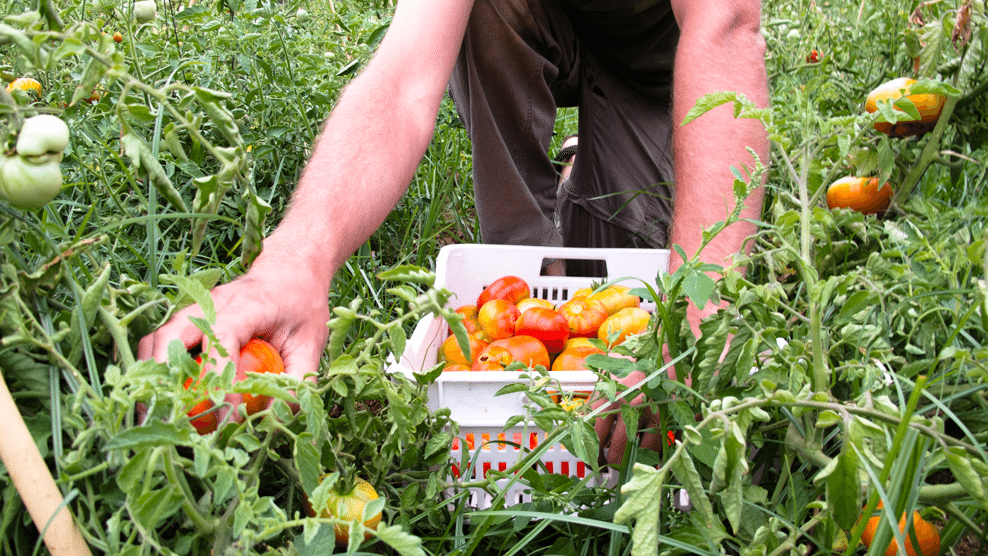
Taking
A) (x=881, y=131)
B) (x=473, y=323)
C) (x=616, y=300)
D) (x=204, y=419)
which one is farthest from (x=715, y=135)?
(x=204, y=419)

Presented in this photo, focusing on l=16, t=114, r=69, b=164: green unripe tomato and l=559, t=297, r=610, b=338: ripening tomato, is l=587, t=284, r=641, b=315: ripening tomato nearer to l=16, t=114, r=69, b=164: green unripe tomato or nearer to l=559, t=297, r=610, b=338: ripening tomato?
l=559, t=297, r=610, b=338: ripening tomato

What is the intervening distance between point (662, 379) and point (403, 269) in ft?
1.35

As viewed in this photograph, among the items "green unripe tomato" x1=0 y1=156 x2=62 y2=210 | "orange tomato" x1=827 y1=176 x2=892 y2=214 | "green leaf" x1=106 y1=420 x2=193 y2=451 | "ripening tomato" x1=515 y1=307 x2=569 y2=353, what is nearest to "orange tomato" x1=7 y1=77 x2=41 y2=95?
"ripening tomato" x1=515 y1=307 x2=569 y2=353

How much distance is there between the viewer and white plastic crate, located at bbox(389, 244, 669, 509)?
119cm

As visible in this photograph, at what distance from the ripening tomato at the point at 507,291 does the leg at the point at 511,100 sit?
62 cm

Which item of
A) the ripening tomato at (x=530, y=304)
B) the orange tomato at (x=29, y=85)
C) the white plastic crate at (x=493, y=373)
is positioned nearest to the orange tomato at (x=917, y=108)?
the white plastic crate at (x=493, y=373)

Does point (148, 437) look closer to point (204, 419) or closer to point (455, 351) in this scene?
point (204, 419)

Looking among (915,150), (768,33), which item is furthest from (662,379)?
(768,33)

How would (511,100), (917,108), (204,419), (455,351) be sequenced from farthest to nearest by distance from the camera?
(511,100) < (455,351) < (917,108) < (204,419)

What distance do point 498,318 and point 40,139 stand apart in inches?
44.9

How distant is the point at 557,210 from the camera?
2857 mm

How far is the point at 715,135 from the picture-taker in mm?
1312

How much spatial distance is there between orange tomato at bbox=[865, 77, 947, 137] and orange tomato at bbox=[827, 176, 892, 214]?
115mm

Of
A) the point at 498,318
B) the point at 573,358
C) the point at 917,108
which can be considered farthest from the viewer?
the point at 498,318
